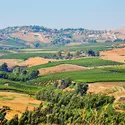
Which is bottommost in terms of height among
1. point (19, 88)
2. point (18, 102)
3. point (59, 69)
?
point (19, 88)

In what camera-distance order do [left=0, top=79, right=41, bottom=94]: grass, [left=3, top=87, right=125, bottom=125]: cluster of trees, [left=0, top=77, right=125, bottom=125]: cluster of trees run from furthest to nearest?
[left=0, top=79, right=41, bottom=94]: grass
[left=3, top=87, right=125, bottom=125]: cluster of trees
[left=0, top=77, right=125, bottom=125]: cluster of trees

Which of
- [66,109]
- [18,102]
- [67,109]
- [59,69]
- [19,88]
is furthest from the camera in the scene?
[59,69]

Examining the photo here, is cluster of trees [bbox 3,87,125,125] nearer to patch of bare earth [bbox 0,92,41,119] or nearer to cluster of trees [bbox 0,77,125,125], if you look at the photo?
cluster of trees [bbox 0,77,125,125]

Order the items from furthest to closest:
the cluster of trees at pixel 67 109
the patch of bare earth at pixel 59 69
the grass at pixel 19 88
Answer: the patch of bare earth at pixel 59 69 → the grass at pixel 19 88 → the cluster of trees at pixel 67 109

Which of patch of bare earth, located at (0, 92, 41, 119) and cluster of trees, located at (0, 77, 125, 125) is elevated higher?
cluster of trees, located at (0, 77, 125, 125)

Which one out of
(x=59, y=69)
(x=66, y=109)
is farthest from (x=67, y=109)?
(x=59, y=69)

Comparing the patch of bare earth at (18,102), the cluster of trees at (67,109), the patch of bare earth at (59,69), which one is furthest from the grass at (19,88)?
the patch of bare earth at (59,69)

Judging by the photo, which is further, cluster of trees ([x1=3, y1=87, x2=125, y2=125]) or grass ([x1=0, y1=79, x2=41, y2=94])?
grass ([x1=0, y1=79, x2=41, y2=94])

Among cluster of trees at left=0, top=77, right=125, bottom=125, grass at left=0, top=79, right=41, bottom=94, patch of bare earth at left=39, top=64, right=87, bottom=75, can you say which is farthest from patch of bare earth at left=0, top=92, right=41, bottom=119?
patch of bare earth at left=39, top=64, right=87, bottom=75

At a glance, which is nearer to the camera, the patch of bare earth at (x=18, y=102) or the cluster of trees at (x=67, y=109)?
the cluster of trees at (x=67, y=109)

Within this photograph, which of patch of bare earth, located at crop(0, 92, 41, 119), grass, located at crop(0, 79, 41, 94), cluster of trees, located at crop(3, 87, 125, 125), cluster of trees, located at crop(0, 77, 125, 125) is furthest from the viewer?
grass, located at crop(0, 79, 41, 94)

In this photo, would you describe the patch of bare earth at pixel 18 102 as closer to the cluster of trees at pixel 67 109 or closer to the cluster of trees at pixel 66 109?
the cluster of trees at pixel 67 109

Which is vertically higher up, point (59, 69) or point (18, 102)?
point (59, 69)

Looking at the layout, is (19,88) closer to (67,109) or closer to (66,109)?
(67,109)
